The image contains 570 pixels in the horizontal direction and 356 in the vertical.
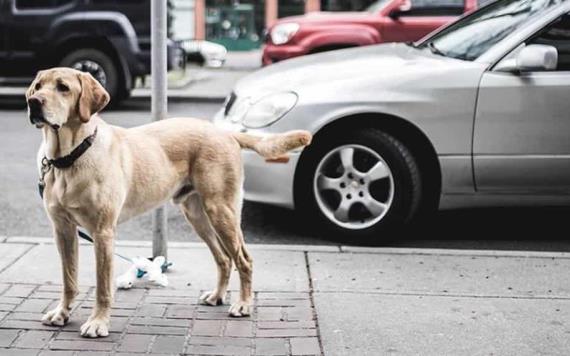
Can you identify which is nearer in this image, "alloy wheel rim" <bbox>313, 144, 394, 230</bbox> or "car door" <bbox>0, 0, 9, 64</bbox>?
"alloy wheel rim" <bbox>313, 144, 394, 230</bbox>

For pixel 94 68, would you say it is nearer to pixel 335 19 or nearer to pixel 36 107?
pixel 335 19

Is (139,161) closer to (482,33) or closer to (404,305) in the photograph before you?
(404,305)

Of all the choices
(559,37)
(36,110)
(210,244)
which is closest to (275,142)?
(210,244)

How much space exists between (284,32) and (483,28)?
6090mm

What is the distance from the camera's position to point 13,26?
A: 42.8 feet

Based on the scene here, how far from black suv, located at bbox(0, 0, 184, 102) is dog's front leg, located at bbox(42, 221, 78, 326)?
27.9 ft

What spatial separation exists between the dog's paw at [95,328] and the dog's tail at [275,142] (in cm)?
117

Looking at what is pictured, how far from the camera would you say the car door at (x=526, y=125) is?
629cm

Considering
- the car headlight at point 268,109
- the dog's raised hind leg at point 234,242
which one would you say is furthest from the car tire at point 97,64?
the dog's raised hind leg at point 234,242

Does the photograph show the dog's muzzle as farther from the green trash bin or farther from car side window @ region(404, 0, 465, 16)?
the green trash bin

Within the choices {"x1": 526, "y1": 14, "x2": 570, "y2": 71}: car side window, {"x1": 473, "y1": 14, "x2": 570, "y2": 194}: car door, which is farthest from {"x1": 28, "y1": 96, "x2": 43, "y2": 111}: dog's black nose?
{"x1": 526, "y1": 14, "x2": 570, "y2": 71}: car side window

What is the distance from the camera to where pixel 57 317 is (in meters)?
4.66

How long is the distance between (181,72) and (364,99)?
1303cm

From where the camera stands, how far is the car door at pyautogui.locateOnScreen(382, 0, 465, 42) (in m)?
12.7
